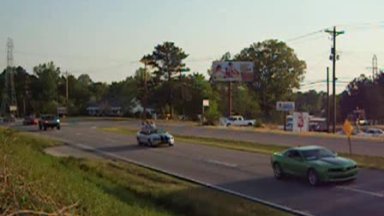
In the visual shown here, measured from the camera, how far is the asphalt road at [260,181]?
17.9 m

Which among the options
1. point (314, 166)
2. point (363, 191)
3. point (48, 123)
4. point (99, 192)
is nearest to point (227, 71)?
point (48, 123)

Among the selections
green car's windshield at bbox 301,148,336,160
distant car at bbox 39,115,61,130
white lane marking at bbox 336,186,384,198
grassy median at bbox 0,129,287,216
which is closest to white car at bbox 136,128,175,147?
grassy median at bbox 0,129,287,216

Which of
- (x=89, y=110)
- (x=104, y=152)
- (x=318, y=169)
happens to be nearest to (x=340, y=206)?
(x=318, y=169)

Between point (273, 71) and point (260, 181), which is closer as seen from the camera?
point (260, 181)

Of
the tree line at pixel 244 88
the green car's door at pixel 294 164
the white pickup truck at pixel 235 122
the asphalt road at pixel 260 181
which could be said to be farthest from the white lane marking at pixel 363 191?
the tree line at pixel 244 88

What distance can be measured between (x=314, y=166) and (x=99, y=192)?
9046 mm

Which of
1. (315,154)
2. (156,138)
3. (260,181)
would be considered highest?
(315,154)

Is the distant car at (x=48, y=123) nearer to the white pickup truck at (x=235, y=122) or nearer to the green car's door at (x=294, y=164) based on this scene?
the white pickup truck at (x=235, y=122)

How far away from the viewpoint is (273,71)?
133125 mm

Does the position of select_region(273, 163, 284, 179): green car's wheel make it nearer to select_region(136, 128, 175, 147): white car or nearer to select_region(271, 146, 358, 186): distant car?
select_region(271, 146, 358, 186): distant car

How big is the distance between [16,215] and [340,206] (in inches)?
492

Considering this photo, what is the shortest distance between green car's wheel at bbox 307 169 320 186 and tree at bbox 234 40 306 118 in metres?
110

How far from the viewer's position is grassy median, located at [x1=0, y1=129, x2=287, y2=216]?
7980 mm

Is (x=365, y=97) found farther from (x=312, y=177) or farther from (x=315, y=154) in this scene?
(x=312, y=177)
